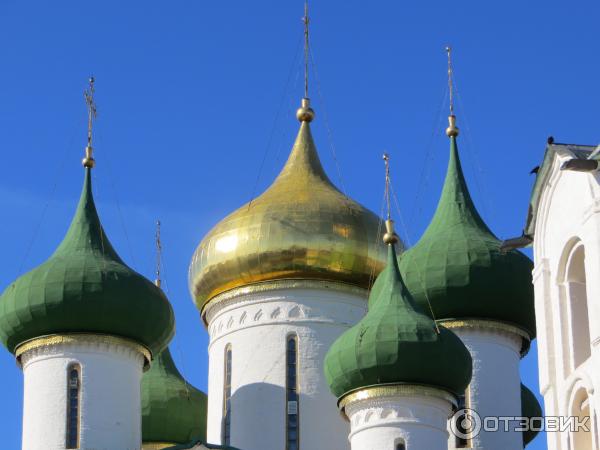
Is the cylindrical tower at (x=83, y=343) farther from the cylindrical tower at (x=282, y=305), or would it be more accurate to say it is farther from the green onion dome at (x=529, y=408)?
the green onion dome at (x=529, y=408)

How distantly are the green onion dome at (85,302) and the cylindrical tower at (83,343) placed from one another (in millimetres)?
11

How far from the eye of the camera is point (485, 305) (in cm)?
2462

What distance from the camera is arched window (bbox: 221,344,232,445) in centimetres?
2502

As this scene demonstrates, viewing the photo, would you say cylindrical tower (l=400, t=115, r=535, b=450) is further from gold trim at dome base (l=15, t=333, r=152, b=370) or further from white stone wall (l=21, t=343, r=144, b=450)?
white stone wall (l=21, t=343, r=144, b=450)

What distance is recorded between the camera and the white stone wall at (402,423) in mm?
22297

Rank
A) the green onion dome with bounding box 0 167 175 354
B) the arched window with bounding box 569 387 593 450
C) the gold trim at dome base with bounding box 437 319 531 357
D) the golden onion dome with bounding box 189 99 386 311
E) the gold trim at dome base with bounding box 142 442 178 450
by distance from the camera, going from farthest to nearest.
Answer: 1. the gold trim at dome base with bounding box 142 442 178 450
2. the golden onion dome with bounding box 189 99 386 311
3. the gold trim at dome base with bounding box 437 319 531 357
4. the green onion dome with bounding box 0 167 175 354
5. the arched window with bounding box 569 387 593 450

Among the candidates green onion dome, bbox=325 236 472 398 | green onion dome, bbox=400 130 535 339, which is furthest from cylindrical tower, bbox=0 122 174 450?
green onion dome, bbox=400 130 535 339

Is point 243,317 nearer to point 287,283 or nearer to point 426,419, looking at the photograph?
point 287,283

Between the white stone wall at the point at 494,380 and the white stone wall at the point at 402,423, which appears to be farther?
the white stone wall at the point at 494,380

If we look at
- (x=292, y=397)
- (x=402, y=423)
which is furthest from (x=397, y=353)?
(x=292, y=397)

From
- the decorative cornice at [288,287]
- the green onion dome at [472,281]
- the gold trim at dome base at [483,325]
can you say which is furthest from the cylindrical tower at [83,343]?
the gold trim at dome base at [483,325]

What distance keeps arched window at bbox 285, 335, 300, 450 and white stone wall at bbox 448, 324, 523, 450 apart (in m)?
1.95

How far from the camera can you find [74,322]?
79.0 feet

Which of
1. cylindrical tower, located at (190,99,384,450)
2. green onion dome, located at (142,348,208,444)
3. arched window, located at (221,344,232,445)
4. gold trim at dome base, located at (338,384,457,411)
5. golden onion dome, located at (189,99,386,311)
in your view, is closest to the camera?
gold trim at dome base, located at (338,384,457,411)
